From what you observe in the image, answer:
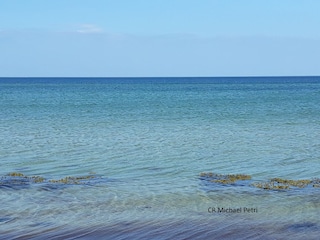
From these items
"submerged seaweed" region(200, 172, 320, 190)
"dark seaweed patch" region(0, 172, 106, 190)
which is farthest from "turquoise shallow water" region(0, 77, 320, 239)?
"submerged seaweed" region(200, 172, 320, 190)

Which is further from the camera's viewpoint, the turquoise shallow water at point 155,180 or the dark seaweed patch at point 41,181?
the dark seaweed patch at point 41,181

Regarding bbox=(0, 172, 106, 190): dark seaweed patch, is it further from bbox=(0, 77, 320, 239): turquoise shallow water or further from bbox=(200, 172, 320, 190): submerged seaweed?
bbox=(200, 172, 320, 190): submerged seaweed

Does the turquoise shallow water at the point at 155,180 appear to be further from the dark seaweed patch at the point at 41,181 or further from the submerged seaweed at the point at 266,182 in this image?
the submerged seaweed at the point at 266,182

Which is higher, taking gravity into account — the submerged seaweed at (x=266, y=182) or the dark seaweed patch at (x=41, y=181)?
the submerged seaweed at (x=266, y=182)

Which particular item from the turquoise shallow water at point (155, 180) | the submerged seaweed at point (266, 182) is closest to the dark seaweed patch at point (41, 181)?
the turquoise shallow water at point (155, 180)

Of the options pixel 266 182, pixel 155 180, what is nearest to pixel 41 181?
pixel 155 180

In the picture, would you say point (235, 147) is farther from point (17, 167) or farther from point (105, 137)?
point (17, 167)

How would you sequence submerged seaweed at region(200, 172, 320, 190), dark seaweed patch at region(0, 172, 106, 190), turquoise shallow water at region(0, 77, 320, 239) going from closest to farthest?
turquoise shallow water at region(0, 77, 320, 239), submerged seaweed at region(200, 172, 320, 190), dark seaweed patch at region(0, 172, 106, 190)

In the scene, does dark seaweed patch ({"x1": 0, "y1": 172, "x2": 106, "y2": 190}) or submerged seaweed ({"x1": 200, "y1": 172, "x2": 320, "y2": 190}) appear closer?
submerged seaweed ({"x1": 200, "y1": 172, "x2": 320, "y2": 190})

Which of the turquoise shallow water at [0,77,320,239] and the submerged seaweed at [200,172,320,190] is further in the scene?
the submerged seaweed at [200,172,320,190]

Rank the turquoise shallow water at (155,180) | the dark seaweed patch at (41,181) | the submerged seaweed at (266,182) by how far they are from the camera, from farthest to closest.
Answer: the dark seaweed patch at (41,181), the submerged seaweed at (266,182), the turquoise shallow water at (155,180)

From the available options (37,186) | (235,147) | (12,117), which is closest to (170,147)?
(235,147)

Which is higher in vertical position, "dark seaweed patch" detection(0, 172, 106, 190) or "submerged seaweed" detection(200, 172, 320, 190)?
"submerged seaweed" detection(200, 172, 320, 190)

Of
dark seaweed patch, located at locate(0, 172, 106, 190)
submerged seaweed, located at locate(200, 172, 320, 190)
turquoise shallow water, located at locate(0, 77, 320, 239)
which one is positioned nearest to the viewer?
turquoise shallow water, located at locate(0, 77, 320, 239)
